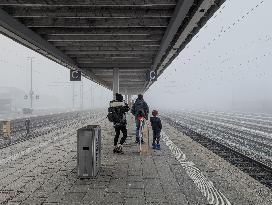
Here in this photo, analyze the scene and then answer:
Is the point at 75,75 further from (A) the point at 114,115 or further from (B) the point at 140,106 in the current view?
(A) the point at 114,115

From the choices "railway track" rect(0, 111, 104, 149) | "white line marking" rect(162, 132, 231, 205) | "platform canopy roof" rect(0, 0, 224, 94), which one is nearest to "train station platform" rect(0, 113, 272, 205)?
"white line marking" rect(162, 132, 231, 205)

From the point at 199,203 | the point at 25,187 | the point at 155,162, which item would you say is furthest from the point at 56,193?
the point at 155,162

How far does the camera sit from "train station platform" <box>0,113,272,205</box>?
643 centimetres

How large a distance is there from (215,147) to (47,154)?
912cm

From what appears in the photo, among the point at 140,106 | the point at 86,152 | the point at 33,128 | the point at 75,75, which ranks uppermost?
the point at 75,75

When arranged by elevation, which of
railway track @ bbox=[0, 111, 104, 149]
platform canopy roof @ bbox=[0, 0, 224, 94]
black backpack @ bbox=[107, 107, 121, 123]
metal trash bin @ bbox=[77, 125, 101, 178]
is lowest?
railway track @ bbox=[0, 111, 104, 149]

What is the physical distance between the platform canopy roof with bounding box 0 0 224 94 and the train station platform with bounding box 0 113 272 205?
11.5 ft

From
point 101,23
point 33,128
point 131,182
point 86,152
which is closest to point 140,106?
point 101,23

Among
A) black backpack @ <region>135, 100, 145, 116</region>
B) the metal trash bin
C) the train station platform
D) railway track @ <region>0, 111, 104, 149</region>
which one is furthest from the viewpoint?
railway track @ <region>0, 111, 104, 149</region>

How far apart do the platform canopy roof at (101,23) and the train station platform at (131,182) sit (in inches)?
138

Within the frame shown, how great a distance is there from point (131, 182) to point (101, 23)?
449 centimetres

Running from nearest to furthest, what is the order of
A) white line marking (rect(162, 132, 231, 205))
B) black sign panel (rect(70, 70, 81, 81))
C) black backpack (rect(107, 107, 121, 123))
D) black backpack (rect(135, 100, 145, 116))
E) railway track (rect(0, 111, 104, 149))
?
white line marking (rect(162, 132, 231, 205)) → black backpack (rect(107, 107, 121, 123)) → black backpack (rect(135, 100, 145, 116)) → black sign panel (rect(70, 70, 81, 81)) → railway track (rect(0, 111, 104, 149))

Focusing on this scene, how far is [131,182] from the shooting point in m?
7.79

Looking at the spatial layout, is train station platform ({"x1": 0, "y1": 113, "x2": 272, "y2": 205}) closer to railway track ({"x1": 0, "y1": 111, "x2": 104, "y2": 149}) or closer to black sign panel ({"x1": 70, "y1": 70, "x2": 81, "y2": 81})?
railway track ({"x1": 0, "y1": 111, "x2": 104, "y2": 149})
